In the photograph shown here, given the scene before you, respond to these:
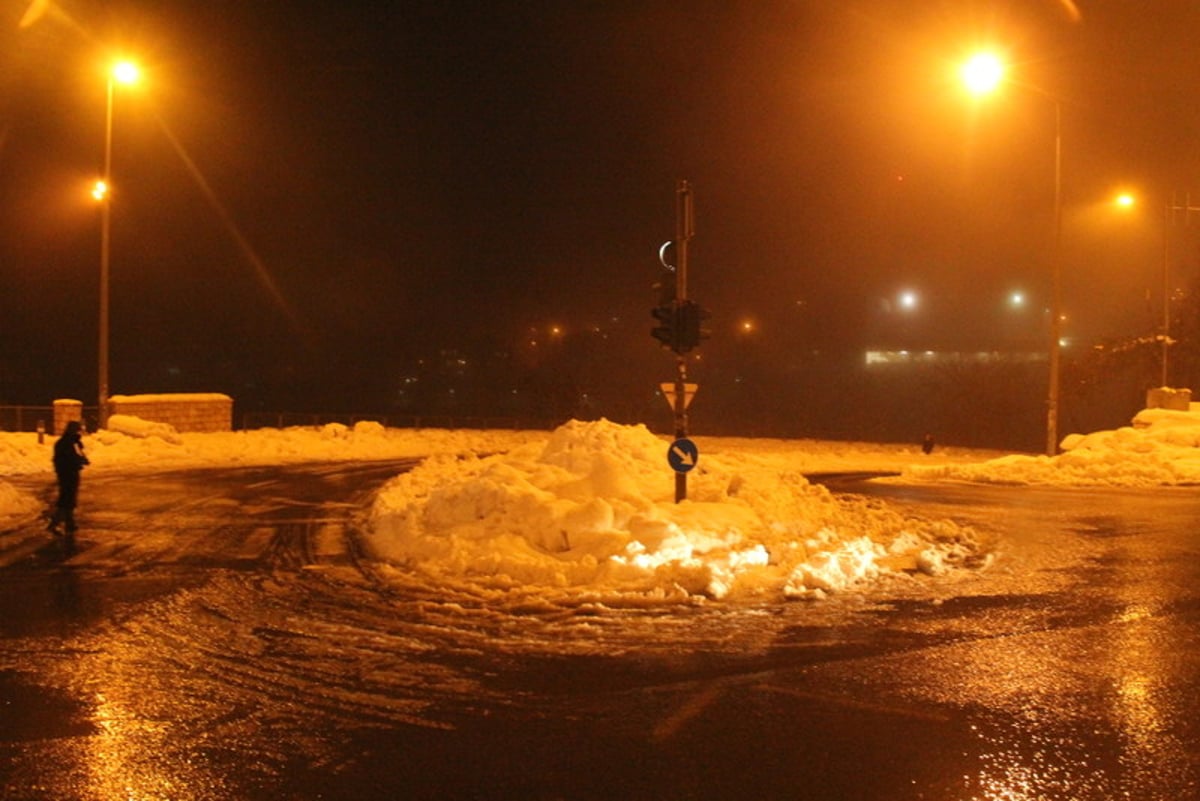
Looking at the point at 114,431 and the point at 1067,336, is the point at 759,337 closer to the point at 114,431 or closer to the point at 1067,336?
the point at 1067,336

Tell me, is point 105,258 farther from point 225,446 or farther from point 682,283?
point 682,283

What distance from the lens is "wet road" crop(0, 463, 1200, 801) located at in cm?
570

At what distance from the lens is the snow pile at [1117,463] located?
24.8 meters

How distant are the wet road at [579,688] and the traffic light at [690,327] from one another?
4.29 metres

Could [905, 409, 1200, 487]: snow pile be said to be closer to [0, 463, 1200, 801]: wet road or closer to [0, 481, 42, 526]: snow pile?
[0, 463, 1200, 801]: wet road

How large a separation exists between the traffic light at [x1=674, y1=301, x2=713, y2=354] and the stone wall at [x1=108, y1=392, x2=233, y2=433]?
27077 millimetres

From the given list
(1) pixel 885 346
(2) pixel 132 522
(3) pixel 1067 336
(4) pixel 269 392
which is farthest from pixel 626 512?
(4) pixel 269 392

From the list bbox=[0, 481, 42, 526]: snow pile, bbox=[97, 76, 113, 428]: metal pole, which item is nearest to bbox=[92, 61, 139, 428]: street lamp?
bbox=[97, 76, 113, 428]: metal pole

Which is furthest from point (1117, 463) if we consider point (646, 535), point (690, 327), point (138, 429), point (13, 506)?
point (138, 429)

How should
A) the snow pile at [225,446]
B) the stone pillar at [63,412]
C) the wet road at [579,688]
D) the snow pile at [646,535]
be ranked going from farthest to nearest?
1. the stone pillar at [63,412]
2. the snow pile at [225,446]
3. the snow pile at [646,535]
4. the wet road at [579,688]

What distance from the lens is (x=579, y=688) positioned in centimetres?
746

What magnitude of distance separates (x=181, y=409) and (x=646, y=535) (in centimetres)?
3101

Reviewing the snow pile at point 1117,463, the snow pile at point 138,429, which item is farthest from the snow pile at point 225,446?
the snow pile at point 1117,463

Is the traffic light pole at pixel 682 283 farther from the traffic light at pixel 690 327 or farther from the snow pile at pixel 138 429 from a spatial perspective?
the snow pile at pixel 138 429
